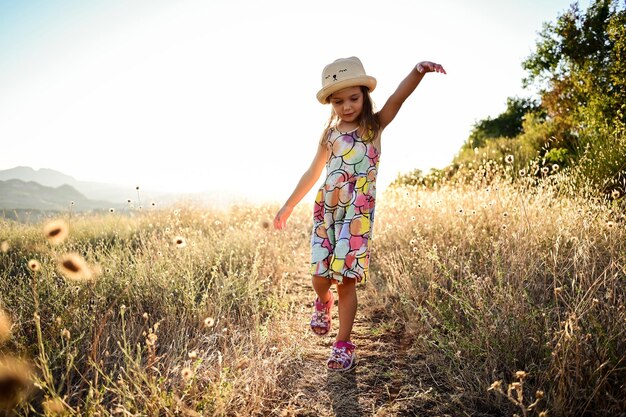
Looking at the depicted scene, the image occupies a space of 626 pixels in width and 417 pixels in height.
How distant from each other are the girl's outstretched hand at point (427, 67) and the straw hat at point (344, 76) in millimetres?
307

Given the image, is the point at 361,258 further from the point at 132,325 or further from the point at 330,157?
the point at 132,325

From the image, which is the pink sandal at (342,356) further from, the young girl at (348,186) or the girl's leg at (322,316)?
the girl's leg at (322,316)

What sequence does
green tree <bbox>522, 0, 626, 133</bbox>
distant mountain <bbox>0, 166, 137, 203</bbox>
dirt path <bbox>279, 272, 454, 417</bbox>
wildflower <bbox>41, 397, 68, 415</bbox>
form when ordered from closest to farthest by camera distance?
1. wildflower <bbox>41, 397, 68, 415</bbox>
2. dirt path <bbox>279, 272, 454, 417</bbox>
3. green tree <bbox>522, 0, 626, 133</bbox>
4. distant mountain <bbox>0, 166, 137, 203</bbox>

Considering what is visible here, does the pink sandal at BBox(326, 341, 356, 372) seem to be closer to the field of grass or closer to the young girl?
the young girl

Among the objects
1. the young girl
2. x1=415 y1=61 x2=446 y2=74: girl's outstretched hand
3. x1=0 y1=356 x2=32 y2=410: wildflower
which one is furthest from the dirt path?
x1=415 y1=61 x2=446 y2=74: girl's outstretched hand

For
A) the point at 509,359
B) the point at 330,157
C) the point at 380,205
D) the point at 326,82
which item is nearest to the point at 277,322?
the point at 330,157

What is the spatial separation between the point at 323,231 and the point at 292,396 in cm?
110

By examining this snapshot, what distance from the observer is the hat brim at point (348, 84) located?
8.68 ft

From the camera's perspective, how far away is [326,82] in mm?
2725

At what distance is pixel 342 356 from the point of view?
260cm

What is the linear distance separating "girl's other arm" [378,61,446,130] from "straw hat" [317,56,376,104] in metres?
0.17

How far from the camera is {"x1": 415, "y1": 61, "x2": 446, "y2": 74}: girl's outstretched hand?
8.58ft

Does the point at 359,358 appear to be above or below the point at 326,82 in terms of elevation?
below

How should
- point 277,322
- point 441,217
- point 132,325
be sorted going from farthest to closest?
point 441,217
point 277,322
point 132,325
